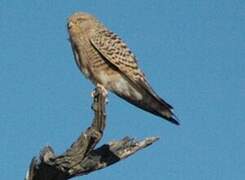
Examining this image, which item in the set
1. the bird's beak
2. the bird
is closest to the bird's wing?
the bird

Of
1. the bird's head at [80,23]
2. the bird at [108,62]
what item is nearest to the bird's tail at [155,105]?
the bird at [108,62]

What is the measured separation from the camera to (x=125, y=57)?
10047 mm

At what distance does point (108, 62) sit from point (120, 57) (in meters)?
0.18

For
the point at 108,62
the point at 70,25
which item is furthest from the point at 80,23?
the point at 108,62

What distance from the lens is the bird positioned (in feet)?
31.3

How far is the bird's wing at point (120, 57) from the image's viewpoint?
9.84m

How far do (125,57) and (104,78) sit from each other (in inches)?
25.7

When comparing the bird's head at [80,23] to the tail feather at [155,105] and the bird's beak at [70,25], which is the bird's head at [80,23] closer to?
the bird's beak at [70,25]

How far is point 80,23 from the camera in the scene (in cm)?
1027

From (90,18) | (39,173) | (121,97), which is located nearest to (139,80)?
(121,97)

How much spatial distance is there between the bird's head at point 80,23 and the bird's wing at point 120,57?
17 centimetres

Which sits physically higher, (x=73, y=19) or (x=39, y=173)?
(x=73, y=19)

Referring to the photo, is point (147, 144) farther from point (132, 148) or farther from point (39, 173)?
point (39, 173)

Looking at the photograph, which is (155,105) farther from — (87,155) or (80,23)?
(87,155)
